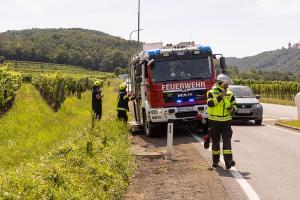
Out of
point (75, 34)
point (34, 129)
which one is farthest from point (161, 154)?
point (75, 34)

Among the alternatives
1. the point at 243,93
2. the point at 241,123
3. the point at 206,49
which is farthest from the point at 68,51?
the point at 206,49

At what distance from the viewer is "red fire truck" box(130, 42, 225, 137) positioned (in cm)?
1463

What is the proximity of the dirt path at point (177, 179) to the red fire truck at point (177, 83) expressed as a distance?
2.64 meters

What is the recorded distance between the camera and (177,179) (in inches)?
335

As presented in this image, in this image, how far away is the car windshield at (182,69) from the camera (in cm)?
1477

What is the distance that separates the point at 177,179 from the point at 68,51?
144 meters

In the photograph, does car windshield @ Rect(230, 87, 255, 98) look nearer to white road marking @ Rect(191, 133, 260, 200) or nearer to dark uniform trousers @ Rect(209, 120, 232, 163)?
white road marking @ Rect(191, 133, 260, 200)

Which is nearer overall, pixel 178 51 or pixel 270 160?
pixel 270 160

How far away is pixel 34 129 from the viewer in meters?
15.7

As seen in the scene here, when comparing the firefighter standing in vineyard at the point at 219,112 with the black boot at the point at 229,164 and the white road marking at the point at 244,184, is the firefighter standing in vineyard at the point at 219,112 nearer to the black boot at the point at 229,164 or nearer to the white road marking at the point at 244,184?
the black boot at the point at 229,164

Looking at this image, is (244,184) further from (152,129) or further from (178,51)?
(178,51)

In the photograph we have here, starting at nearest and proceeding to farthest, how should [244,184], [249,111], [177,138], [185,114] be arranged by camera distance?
[244,184], [185,114], [177,138], [249,111]

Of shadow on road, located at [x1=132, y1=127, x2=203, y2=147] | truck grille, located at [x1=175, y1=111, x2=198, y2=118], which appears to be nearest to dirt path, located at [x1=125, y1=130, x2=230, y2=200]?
shadow on road, located at [x1=132, y1=127, x2=203, y2=147]

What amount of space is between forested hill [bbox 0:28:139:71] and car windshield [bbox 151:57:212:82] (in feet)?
385
